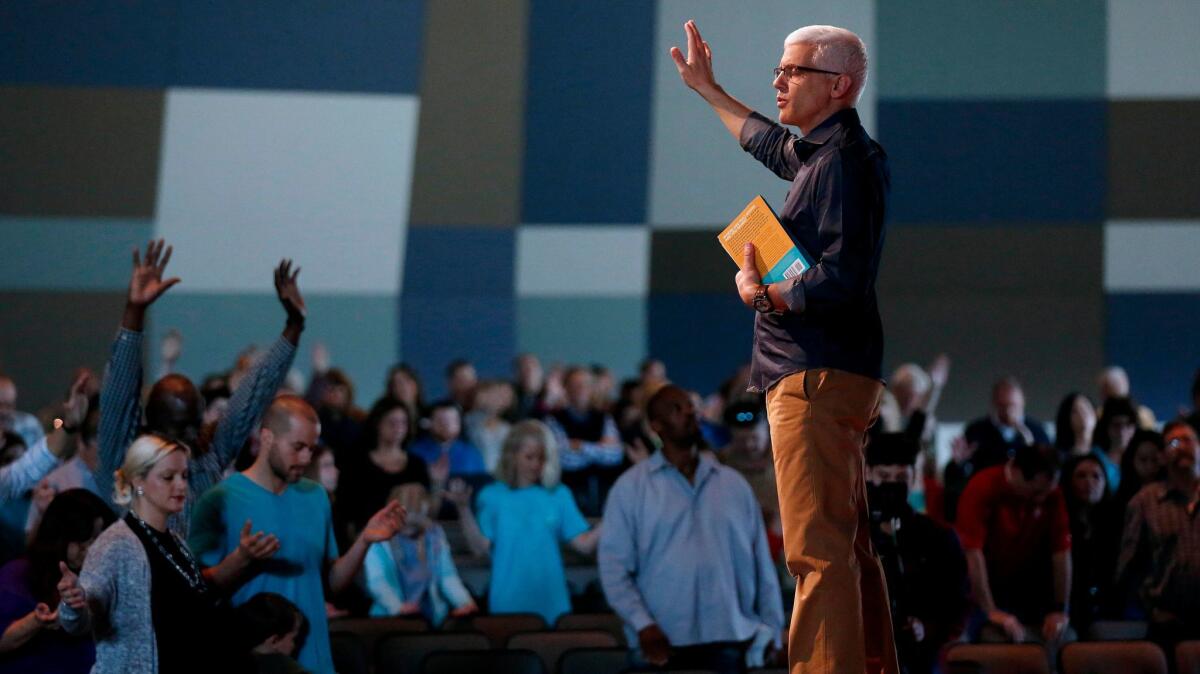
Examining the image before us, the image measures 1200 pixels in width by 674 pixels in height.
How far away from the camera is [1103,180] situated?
1006cm

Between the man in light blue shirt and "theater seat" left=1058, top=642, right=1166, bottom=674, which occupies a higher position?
the man in light blue shirt

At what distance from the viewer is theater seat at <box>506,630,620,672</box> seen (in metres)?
5.22

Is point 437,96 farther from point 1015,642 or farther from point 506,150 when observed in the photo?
point 1015,642

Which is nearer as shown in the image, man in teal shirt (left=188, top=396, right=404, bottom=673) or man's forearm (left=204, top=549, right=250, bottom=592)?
man's forearm (left=204, top=549, right=250, bottom=592)

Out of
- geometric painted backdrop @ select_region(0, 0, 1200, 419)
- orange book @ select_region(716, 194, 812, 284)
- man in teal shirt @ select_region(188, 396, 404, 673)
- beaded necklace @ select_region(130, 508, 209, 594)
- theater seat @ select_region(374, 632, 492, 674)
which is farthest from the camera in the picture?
geometric painted backdrop @ select_region(0, 0, 1200, 419)

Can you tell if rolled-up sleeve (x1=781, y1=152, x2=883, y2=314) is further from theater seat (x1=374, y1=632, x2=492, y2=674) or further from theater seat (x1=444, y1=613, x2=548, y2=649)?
theater seat (x1=444, y1=613, x2=548, y2=649)

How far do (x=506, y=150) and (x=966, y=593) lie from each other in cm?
595

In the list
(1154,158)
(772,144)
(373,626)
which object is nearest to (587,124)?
(1154,158)

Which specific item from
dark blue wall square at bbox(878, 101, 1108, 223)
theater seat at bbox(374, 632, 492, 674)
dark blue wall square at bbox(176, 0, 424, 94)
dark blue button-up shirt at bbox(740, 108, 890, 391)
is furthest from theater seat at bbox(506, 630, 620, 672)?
dark blue wall square at bbox(176, 0, 424, 94)

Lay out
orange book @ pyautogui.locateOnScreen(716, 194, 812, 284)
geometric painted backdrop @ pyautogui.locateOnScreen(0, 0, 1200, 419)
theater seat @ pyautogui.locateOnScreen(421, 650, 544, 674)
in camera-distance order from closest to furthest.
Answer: orange book @ pyautogui.locateOnScreen(716, 194, 812, 284) → theater seat @ pyautogui.locateOnScreen(421, 650, 544, 674) → geometric painted backdrop @ pyautogui.locateOnScreen(0, 0, 1200, 419)

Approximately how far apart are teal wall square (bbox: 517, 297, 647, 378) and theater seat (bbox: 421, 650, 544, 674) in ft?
17.9

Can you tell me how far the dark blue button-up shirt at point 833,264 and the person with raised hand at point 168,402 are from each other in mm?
2059

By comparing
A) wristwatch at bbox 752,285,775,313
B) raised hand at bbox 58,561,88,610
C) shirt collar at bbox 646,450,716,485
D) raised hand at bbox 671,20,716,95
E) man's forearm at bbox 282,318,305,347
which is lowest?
raised hand at bbox 58,561,88,610

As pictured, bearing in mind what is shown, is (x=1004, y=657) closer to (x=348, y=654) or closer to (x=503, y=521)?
(x=503, y=521)
